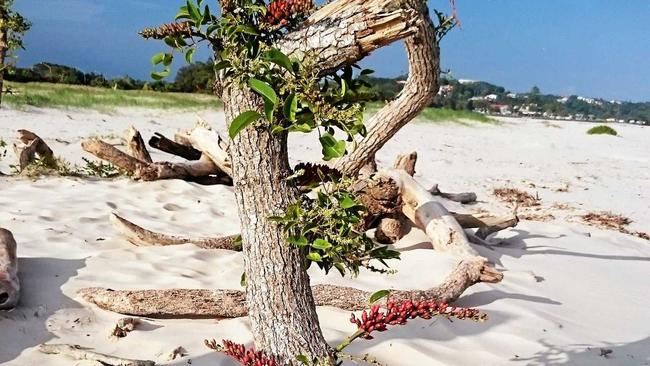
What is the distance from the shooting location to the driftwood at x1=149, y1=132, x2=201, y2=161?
8.08 meters

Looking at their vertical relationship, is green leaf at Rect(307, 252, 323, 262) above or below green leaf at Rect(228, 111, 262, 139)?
below

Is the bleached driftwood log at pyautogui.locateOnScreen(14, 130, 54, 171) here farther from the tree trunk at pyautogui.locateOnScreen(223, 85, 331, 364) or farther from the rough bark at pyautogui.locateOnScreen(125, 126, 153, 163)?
the tree trunk at pyautogui.locateOnScreen(223, 85, 331, 364)

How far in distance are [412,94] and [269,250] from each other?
326 centimetres

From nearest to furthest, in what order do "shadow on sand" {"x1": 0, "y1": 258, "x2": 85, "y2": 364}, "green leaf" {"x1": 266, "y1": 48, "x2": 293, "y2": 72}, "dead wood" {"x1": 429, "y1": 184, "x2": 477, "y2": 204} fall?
1. "green leaf" {"x1": 266, "y1": 48, "x2": 293, "y2": 72}
2. "shadow on sand" {"x1": 0, "y1": 258, "x2": 85, "y2": 364}
3. "dead wood" {"x1": 429, "y1": 184, "x2": 477, "y2": 204}

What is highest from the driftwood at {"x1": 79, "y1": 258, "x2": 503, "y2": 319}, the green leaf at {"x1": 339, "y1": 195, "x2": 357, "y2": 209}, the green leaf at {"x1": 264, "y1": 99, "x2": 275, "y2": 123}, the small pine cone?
the small pine cone

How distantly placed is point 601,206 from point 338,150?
30.5 ft

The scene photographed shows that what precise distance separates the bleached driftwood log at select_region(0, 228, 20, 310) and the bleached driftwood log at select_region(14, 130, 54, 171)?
4092 millimetres

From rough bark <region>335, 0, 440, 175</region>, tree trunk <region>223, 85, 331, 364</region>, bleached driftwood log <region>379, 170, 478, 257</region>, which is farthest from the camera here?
bleached driftwood log <region>379, 170, 478, 257</region>

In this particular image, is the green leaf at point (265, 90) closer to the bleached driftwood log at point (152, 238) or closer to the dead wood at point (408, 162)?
the bleached driftwood log at point (152, 238)

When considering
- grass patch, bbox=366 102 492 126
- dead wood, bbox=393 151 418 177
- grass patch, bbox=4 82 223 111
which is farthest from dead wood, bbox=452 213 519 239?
grass patch, bbox=366 102 492 126

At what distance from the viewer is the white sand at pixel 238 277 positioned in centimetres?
350

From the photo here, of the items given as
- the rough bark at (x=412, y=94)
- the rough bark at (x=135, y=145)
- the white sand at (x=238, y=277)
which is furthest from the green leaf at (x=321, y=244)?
the rough bark at (x=135, y=145)

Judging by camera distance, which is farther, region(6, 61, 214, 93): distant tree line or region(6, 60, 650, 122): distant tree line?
region(6, 61, 214, 93): distant tree line

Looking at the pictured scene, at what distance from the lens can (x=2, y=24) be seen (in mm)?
4918
